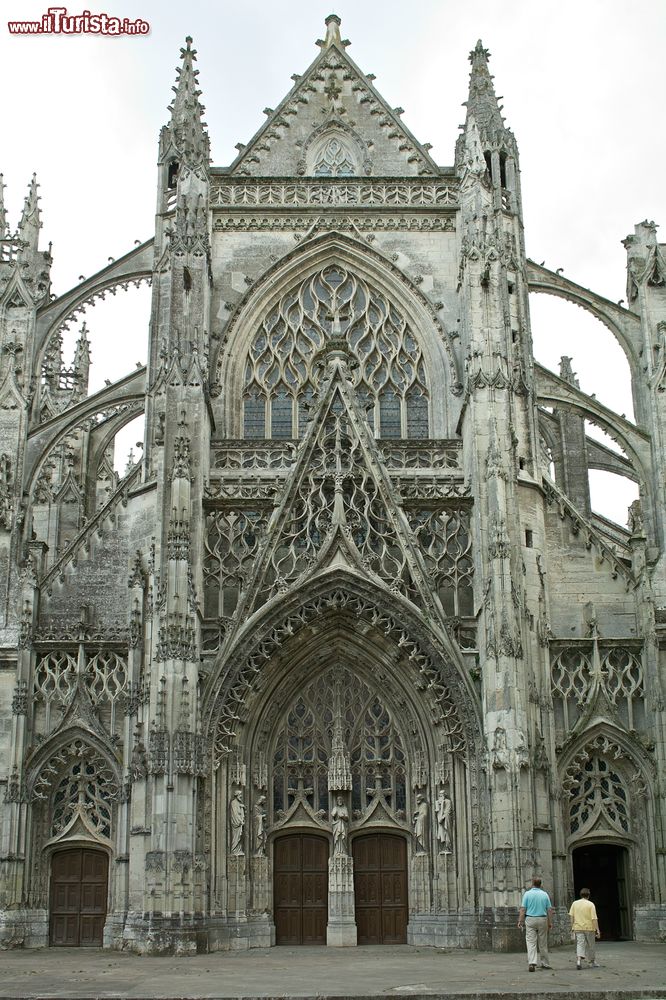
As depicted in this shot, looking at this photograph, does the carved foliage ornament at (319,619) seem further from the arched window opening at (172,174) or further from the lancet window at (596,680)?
the arched window opening at (172,174)

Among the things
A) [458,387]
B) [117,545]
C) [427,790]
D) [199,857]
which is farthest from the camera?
[458,387]

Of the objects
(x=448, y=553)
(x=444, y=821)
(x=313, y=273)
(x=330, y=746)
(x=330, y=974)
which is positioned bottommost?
(x=330, y=974)

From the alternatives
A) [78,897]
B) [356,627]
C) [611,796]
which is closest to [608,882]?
[611,796]

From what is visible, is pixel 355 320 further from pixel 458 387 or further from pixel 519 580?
pixel 519 580

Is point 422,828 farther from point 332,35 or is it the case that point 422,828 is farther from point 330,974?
point 332,35

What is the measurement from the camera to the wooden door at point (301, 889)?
24.2m

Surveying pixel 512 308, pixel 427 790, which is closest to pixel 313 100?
pixel 512 308

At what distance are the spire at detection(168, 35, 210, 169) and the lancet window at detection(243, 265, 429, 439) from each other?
154 inches

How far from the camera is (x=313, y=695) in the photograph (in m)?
25.3

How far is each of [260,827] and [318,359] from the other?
10459 millimetres

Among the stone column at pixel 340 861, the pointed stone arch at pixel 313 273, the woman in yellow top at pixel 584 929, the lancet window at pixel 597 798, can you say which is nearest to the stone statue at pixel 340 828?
the stone column at pixel 340 861

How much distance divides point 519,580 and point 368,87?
14.8 metres

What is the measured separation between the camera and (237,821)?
77.5 ft

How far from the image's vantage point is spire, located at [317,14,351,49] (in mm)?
32078
